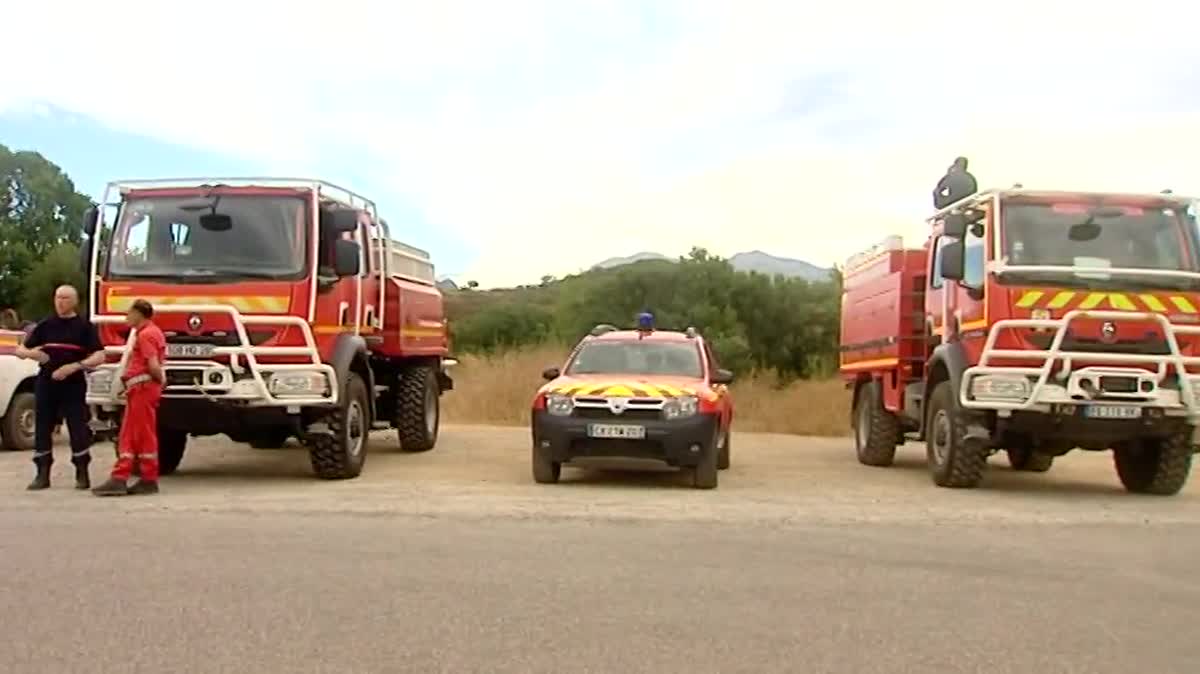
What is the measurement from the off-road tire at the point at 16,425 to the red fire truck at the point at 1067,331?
11.2 m

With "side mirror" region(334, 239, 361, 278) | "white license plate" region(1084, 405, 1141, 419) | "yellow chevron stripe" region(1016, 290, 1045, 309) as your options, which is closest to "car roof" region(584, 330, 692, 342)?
"side mirror" region(334, 239, 361, 278)

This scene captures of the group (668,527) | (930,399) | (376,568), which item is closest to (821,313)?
(930,399)

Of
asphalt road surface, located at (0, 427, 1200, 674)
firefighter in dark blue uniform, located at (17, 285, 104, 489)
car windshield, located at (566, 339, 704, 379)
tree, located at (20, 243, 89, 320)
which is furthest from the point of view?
tree, located at (20, 243, 89, 320)

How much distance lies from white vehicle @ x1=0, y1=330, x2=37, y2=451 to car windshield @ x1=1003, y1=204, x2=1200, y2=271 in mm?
11760

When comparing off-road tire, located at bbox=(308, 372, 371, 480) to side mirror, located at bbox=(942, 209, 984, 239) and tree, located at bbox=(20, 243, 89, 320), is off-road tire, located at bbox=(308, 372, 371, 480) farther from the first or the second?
tree, located at bbox=(20, 243, 89, 320)

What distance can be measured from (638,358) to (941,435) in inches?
128

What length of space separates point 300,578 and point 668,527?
10.9ft

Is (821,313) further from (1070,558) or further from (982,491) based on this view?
(1070,558)

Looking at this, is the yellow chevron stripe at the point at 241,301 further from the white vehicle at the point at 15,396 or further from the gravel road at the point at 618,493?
the white vehicle at the point at 15,396

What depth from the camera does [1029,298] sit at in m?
12.2

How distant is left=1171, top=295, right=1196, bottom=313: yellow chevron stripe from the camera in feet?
40.0

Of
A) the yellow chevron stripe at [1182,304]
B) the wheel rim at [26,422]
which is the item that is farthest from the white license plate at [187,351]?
the yellow chevron stripe at [1182,304]

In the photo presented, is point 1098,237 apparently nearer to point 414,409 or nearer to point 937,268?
point 937,268

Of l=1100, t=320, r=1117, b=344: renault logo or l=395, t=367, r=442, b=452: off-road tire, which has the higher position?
l=1100, t=320, r=1117, b=344: renault logo
